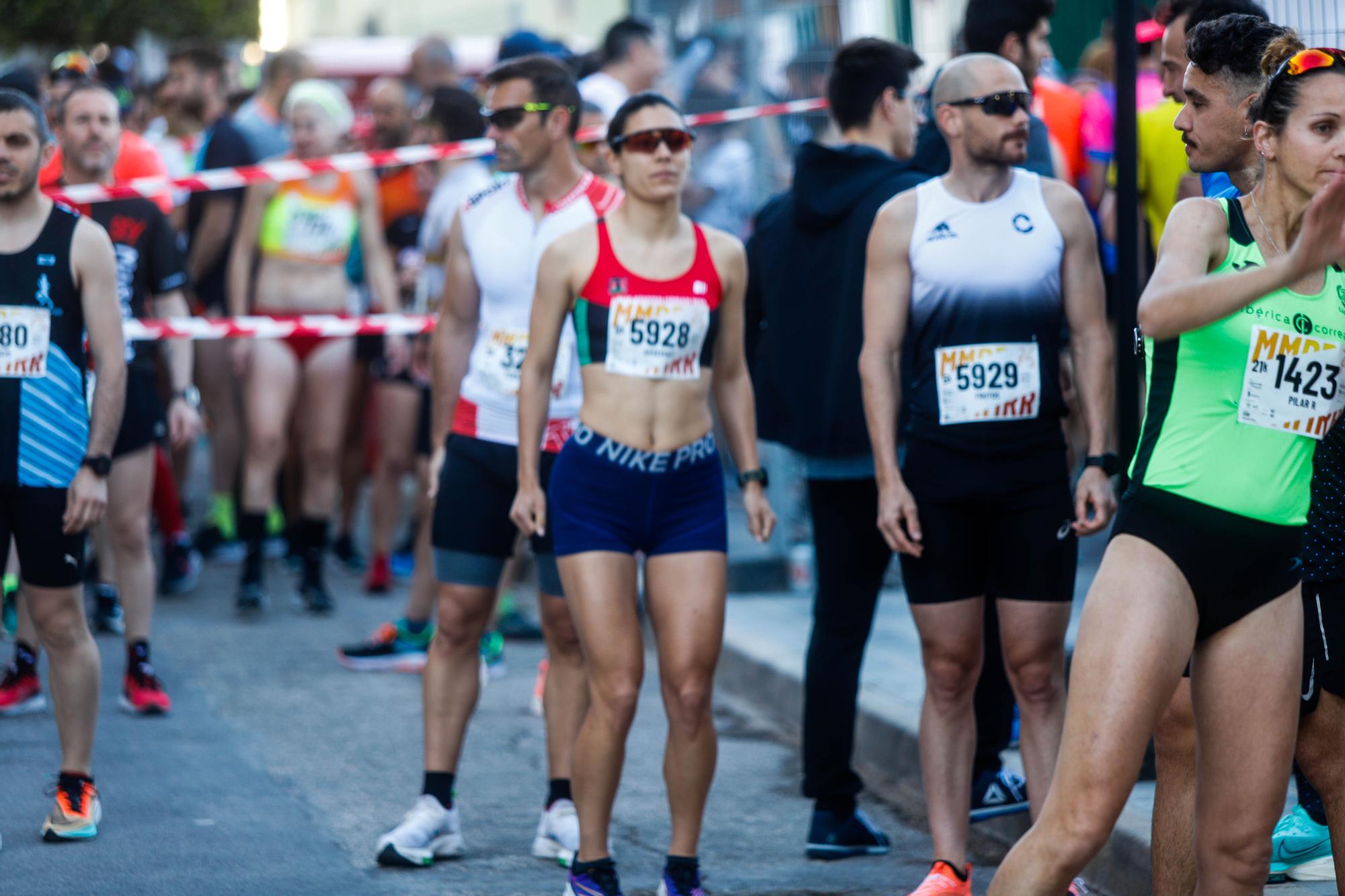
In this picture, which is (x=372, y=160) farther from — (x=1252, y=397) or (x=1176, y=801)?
(x=1252, y=397)

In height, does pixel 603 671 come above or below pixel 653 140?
below

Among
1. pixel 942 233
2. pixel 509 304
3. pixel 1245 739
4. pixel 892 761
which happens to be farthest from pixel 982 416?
pixel 892 761

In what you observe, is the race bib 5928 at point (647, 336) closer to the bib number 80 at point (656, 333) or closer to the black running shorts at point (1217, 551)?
the bib number 80 at point (656, 333)

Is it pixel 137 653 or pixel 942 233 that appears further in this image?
pixel 137 653

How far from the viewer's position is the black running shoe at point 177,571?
959 cm

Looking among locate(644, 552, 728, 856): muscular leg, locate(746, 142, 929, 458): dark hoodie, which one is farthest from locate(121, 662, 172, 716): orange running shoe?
locate(644, 552, 728, 856): muscular leg

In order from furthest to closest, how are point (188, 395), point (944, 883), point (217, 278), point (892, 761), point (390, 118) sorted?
point (390, 118), point (217, 278), point (188, 395), point (892, 761), point (944, 883)

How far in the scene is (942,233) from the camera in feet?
15.9

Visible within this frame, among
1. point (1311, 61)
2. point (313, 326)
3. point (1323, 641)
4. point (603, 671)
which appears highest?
point (1311, 61)

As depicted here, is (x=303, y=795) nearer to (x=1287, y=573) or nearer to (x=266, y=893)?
(x=266, y=893)

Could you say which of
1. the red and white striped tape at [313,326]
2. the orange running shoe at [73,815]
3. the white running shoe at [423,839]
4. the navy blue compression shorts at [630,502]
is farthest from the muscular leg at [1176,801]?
the red and white striped tape at [313,326]

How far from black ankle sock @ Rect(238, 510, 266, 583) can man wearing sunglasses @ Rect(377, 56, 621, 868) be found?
11.3ft

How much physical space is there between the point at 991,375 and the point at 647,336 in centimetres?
92

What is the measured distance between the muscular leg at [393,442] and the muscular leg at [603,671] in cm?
494
